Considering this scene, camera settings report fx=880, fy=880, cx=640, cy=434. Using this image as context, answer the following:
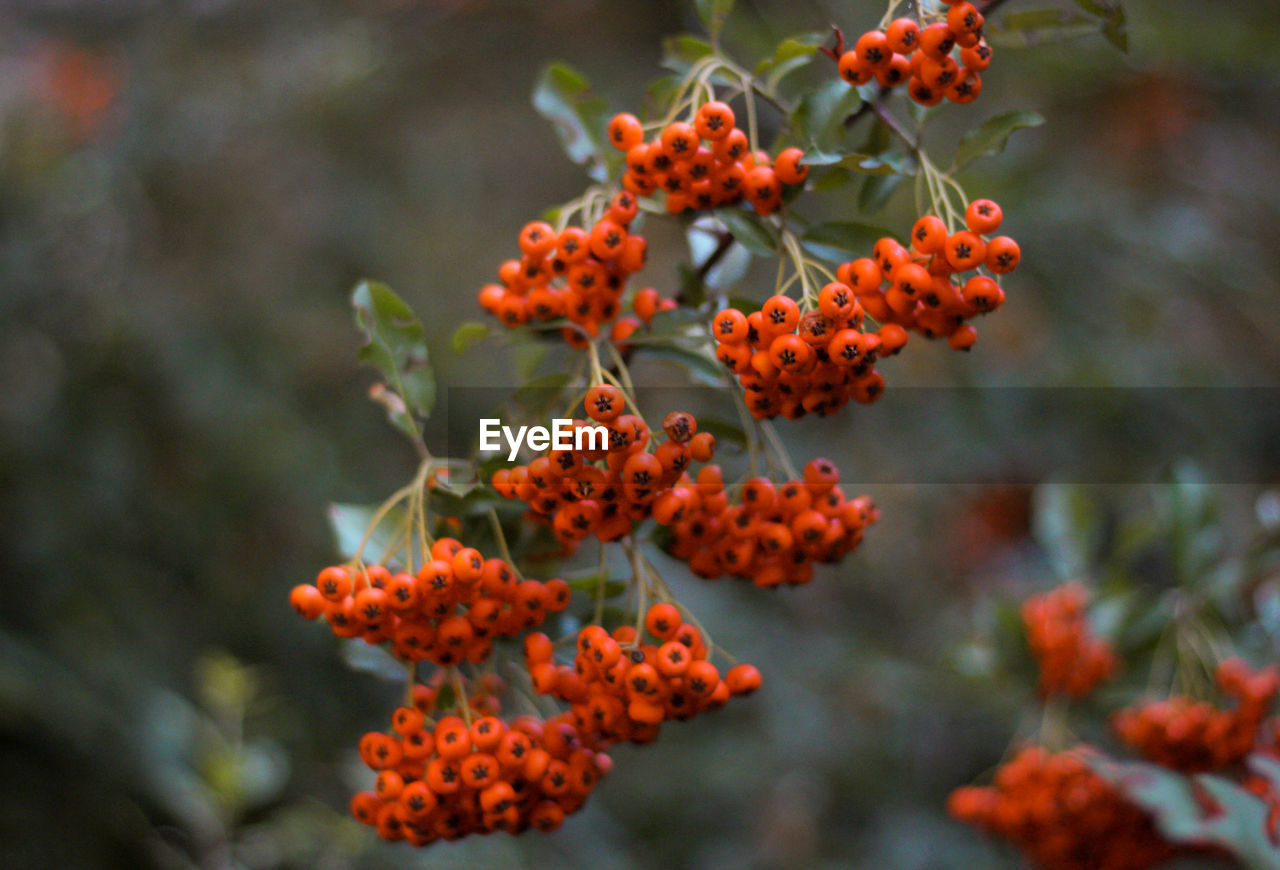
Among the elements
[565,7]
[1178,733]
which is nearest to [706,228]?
[1178,733]

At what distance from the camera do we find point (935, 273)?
0.99 metres

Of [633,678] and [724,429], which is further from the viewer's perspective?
[724,429]

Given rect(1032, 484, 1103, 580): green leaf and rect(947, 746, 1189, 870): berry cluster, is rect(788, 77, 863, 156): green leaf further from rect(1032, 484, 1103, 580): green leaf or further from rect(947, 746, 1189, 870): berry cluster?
rect(1032, 484, 1103, 580): green leaf

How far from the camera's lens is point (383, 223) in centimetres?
407

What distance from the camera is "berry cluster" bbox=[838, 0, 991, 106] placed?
95 centimetres

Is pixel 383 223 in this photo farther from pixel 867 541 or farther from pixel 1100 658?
pixel 1100 658

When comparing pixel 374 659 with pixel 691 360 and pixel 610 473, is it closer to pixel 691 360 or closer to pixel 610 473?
pixel 610 473

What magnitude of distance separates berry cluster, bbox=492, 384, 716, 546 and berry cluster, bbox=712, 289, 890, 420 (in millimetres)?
92

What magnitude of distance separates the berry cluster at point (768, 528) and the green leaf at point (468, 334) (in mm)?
349

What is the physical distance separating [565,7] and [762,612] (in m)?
3.66

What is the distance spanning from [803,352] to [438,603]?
0.51 meters

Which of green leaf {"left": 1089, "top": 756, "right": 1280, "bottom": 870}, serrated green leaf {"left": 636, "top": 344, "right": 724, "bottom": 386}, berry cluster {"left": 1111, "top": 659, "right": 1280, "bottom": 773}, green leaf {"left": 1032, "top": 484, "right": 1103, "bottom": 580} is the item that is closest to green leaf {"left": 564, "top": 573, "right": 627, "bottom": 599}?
serrated green leaf {"left": 636, "top": 344, "right": 724, "bottom": 386}

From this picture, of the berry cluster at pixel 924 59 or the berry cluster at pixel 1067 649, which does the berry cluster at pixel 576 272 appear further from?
the berry cluster at pixel 1067 649

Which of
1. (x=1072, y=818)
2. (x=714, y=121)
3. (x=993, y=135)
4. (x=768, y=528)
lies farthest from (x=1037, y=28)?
(x=1072, y=818)
